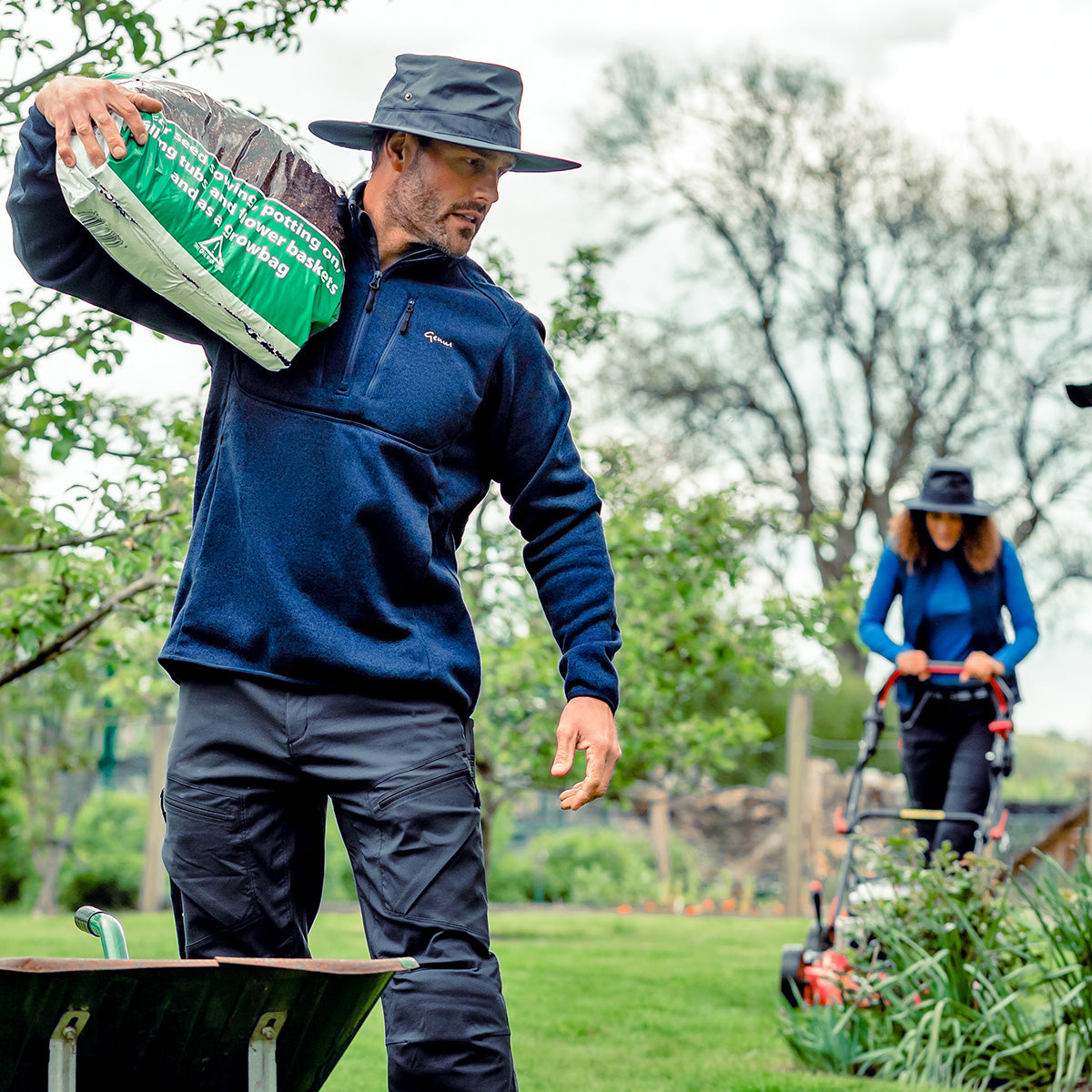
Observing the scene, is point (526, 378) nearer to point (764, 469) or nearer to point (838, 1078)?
point (838, 1078)

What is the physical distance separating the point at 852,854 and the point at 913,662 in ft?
2.43

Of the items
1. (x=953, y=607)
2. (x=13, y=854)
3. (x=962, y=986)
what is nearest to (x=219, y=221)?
(x=962, y=986)

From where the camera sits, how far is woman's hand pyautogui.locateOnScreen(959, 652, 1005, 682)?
18.3ft

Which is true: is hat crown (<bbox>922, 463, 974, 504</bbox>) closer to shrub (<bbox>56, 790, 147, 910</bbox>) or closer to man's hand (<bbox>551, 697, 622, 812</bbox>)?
man's hand (<bbox>551, 697, 622, 812</bbox>)

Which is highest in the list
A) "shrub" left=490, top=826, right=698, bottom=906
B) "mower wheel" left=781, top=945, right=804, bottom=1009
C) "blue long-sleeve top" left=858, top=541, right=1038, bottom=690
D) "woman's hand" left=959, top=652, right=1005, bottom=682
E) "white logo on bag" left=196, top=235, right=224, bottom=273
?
"white logo on bag" left=196, top=235, right=224, bottom=273

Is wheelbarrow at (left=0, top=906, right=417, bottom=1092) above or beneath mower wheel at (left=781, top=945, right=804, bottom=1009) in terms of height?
above

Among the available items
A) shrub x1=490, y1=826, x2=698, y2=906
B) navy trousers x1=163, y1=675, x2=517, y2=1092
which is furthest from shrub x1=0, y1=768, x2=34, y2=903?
navy trousers x1=163, y1=675, x2=517, y2=1092

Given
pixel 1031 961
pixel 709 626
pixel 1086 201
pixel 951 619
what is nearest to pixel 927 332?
pixel 1086 201

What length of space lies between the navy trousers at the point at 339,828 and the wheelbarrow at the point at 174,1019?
Result: 44cm

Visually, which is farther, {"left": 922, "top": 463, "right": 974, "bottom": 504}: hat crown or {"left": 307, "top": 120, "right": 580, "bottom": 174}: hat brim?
{"left": 922, "top": 463, "right": 974, "bottom": 504}: hat crown

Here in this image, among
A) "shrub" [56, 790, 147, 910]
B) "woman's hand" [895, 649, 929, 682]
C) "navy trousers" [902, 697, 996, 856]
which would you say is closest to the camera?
"woman's hand" [895, 649, 929, 682]

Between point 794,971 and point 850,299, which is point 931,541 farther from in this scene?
point 850,299

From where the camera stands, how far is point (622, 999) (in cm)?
628

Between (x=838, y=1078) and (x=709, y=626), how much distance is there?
432cm
